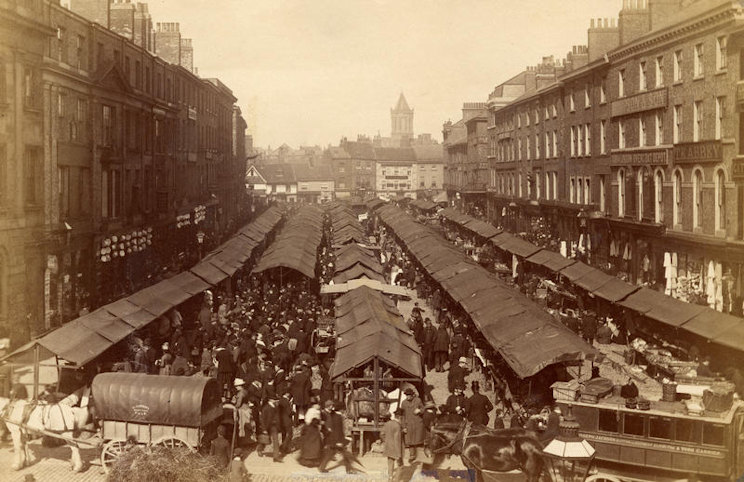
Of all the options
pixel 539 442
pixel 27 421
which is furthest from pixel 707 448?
pixel 27 421

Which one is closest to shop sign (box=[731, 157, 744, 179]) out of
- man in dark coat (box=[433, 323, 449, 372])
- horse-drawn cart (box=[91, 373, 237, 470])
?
man in dark coat (box=[433, 323, 449, 372])

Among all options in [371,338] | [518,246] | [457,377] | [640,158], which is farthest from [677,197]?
[371,338]

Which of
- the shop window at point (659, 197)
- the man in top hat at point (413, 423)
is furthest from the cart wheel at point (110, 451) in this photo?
the shop window at point (659, 197)

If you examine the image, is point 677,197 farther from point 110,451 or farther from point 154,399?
point 110,451

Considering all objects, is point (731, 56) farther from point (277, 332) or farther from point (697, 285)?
point (277, 332)

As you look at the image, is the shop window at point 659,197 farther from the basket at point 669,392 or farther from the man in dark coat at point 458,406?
the basket at point 669,392

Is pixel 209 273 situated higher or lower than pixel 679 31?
lower
